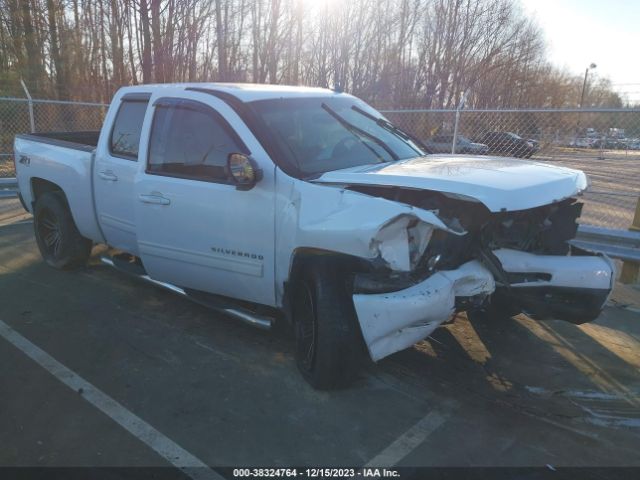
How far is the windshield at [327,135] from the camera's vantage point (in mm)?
3773

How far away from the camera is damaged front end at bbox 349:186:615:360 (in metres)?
2.96

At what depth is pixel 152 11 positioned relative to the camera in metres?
16.5

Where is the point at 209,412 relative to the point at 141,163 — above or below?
below

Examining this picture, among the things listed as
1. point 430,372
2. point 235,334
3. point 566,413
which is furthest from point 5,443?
point 566,413

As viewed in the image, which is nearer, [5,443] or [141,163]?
[5,443]

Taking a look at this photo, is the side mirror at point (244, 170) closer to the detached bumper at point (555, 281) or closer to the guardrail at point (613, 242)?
the detached bumper at point (555, 281)

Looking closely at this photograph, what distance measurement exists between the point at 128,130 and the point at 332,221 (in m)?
2.76

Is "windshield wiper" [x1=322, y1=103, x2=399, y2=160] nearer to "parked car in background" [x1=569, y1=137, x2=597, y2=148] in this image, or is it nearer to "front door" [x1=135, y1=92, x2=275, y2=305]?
"front door" [x1=135, y1=92, x2=275, y2=305]

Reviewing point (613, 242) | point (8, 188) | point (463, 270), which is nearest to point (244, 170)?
point (463, 270)

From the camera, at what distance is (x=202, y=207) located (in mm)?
3930

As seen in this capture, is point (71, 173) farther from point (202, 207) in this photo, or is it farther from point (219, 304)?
point (219, 304)

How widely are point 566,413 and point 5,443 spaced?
325 cm

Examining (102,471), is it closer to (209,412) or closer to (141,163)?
(209,412)

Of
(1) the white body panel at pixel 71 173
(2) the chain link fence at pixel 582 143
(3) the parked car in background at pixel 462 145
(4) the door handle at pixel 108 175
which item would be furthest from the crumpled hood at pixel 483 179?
(3) the parked car in background at pixel 462 145
